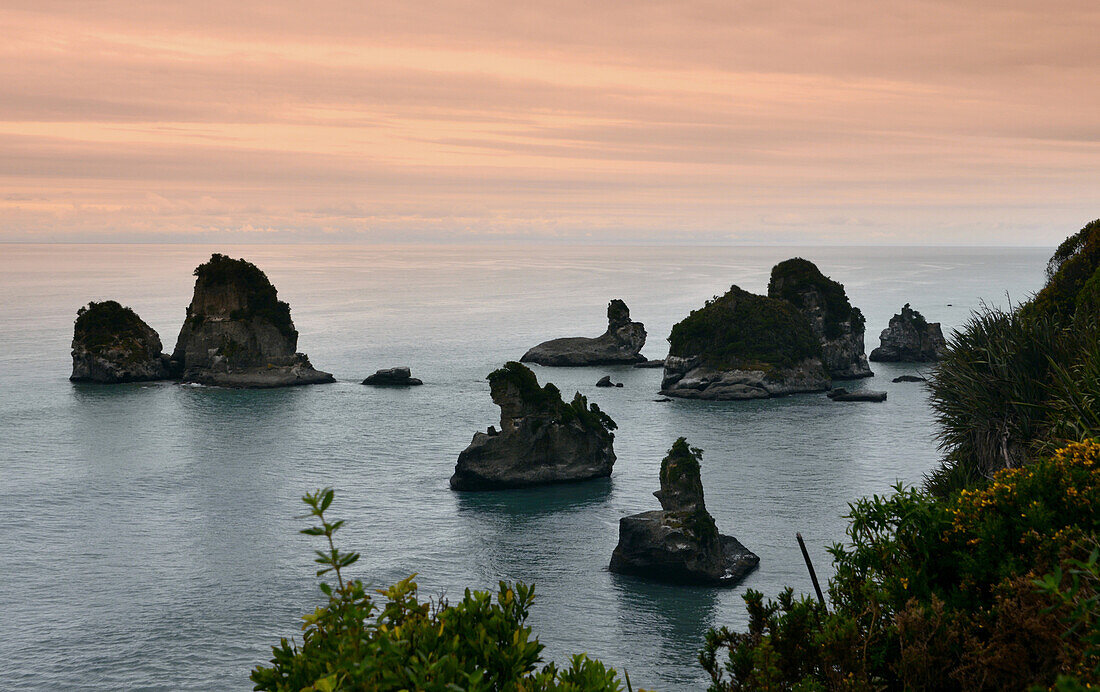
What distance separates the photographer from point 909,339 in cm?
15200

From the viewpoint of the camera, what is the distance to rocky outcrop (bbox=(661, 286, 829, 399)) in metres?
124

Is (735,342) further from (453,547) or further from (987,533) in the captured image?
(987,533)

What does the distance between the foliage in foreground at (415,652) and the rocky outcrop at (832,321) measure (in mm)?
128219

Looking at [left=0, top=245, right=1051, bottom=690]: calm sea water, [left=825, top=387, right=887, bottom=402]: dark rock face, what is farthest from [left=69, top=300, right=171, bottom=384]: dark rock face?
[left=825, top=387, right=887, bottom=402]: dark rock face

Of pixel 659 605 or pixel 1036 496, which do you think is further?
pixel 659 605

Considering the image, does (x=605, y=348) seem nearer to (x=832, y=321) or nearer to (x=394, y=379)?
(x=832, y=321)

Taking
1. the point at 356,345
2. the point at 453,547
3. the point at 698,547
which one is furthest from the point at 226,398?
the point at 698,547

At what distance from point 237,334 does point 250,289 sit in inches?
259

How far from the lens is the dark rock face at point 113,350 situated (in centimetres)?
13125

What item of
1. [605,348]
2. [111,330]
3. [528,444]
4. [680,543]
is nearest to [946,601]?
[680,543]

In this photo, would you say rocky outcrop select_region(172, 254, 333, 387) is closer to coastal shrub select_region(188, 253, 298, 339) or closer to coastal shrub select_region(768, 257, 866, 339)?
coastal shrub select_region(188, 253, 298, 339)

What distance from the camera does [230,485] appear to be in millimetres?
79375

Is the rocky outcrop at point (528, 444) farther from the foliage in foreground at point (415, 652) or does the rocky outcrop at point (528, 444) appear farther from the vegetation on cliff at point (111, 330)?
the vegetation on cliff at point (111, 330)

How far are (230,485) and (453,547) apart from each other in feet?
89.1
